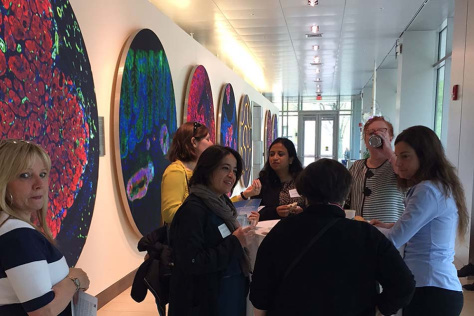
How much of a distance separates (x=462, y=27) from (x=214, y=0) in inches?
130

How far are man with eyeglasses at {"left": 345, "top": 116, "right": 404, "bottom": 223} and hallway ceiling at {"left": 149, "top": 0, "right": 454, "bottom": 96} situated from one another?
385 centimetres

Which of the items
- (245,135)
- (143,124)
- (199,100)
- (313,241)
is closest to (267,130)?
(245,135)

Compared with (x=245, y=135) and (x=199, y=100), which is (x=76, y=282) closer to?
(x=199, y=100)

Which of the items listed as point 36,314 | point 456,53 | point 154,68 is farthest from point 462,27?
point 36,314

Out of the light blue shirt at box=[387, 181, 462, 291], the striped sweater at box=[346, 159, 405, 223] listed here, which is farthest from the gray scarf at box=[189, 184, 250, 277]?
the striped sweater at box=[346, 159, 405, 223]

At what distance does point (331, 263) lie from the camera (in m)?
1.26

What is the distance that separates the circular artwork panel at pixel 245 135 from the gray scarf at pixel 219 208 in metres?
6.95

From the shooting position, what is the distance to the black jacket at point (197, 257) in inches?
64.6

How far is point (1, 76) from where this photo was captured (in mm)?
2059

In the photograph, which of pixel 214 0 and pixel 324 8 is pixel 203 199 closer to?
pixel 214 0

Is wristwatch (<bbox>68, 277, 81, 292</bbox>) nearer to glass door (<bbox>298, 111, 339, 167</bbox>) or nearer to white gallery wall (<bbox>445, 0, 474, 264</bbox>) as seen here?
white gallery wall (<bbox>445, 0, 474, 264</bbox>)

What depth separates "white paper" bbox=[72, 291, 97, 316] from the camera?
1360 millimetres

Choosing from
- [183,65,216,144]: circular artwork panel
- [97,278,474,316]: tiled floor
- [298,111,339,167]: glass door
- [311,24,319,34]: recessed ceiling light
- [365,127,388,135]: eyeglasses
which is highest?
[311,24,319,34]: recessed ceiling light

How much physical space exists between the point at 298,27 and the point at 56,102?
534 centimetres
